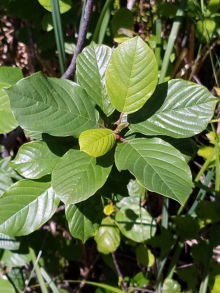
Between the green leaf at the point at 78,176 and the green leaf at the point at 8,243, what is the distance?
62cm

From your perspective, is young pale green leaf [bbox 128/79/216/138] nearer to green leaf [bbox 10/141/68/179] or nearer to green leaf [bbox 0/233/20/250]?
green leaf [bbox 10/141/68/179]

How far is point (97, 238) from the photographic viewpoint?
1435mm

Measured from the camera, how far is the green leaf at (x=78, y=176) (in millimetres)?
790

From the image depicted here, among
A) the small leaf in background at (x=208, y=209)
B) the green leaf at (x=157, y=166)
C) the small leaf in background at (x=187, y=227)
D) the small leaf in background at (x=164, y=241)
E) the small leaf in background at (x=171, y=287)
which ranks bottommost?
the small leaf in background at (x=171, y=287)

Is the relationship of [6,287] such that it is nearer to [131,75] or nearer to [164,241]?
[164,241]

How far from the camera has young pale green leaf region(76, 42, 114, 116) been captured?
90 cm

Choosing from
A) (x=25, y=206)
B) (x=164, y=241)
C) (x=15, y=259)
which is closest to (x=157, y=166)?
(x=25, y=206)

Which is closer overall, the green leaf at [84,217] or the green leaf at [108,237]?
the green leaf at [84,217]

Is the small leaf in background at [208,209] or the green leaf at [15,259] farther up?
the small leaf in background at [208,209]

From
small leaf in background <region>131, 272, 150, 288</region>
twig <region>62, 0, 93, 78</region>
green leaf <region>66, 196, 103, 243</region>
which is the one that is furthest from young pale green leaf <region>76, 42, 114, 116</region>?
small leaf in background <region>131, 272, 150, 288</region>

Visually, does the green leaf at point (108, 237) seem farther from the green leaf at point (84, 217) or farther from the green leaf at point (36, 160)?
the green leaf at point (36, 160)

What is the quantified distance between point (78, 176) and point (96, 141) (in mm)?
87

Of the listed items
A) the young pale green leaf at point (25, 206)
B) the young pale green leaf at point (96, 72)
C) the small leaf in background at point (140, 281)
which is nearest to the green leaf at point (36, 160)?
the young pale green leaf at point (25, 206)

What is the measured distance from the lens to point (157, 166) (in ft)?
2.58
